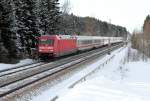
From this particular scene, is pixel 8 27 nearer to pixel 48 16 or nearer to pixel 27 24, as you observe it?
pixel 27 24

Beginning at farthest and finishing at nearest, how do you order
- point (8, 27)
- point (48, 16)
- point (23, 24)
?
1. point (48, 16)
2. point (23, 24)
3. point (8, 27)

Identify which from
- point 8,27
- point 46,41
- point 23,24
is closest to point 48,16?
point 23,24

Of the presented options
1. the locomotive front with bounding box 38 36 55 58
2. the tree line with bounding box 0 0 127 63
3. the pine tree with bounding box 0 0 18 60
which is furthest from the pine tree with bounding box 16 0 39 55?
the pine tree with bounding box 0 0 18 60

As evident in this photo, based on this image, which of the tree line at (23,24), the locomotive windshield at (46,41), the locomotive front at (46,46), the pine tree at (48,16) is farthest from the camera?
the pine tree at (48,16)

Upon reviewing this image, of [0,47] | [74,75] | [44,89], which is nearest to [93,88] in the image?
[44,89]

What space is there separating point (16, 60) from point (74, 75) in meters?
10.1

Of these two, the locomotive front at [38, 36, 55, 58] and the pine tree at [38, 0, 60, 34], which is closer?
the locomotive front at [38, 36, 55, 58]

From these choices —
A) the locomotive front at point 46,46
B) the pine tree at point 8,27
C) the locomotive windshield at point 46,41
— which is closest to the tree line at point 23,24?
the pine tree at point 8,27

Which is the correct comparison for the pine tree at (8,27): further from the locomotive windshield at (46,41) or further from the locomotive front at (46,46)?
the locomotive windshield at (46,41)

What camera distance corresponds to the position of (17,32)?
35.8 metres

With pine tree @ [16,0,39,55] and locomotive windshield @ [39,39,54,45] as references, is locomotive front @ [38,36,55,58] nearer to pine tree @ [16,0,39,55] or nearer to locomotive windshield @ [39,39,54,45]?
locomotive windshield @ [39,39,54,45]

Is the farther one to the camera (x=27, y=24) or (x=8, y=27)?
(x=27, y=24)

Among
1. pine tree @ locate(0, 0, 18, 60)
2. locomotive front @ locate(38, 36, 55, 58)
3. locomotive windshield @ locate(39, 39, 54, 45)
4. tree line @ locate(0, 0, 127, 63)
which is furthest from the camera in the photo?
locomotive windshield @ locate(39, 39, 54, 45)

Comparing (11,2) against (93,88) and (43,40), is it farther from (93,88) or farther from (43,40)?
(93,88)
